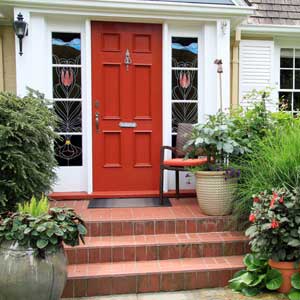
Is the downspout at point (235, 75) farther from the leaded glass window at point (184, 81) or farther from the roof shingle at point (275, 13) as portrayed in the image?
the leaded glass window at point (184, 81)

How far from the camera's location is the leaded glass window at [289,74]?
18.3ft

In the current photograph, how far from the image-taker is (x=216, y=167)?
395 centimetres

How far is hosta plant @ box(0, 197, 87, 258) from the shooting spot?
8.61ft

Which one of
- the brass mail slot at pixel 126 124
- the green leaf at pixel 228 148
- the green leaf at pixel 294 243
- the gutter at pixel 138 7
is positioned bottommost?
the green leaf at pixel 294 243

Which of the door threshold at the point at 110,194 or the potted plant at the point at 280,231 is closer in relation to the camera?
the potted plant at the point at 280,231

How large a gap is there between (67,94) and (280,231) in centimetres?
300

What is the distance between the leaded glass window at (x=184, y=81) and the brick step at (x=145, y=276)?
193 cm

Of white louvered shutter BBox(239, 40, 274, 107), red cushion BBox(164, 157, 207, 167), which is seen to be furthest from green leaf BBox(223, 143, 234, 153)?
white louvered shutter BBox(239, 40, 274, 107)

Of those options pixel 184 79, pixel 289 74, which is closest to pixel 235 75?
pixel 184 79

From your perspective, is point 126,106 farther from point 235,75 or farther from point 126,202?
point 235,75

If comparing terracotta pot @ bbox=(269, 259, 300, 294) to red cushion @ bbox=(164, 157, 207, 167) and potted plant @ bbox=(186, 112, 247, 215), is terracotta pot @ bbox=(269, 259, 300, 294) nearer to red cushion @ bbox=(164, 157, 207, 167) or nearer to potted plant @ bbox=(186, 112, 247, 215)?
potted plant @ bbox=(186, 112, 247, 215)

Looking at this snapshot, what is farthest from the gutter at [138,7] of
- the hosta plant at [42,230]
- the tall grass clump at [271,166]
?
the hosta plant at [42,230]

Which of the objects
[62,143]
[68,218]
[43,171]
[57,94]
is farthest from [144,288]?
[57,94]

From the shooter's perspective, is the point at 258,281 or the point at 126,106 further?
the point at 126,106
